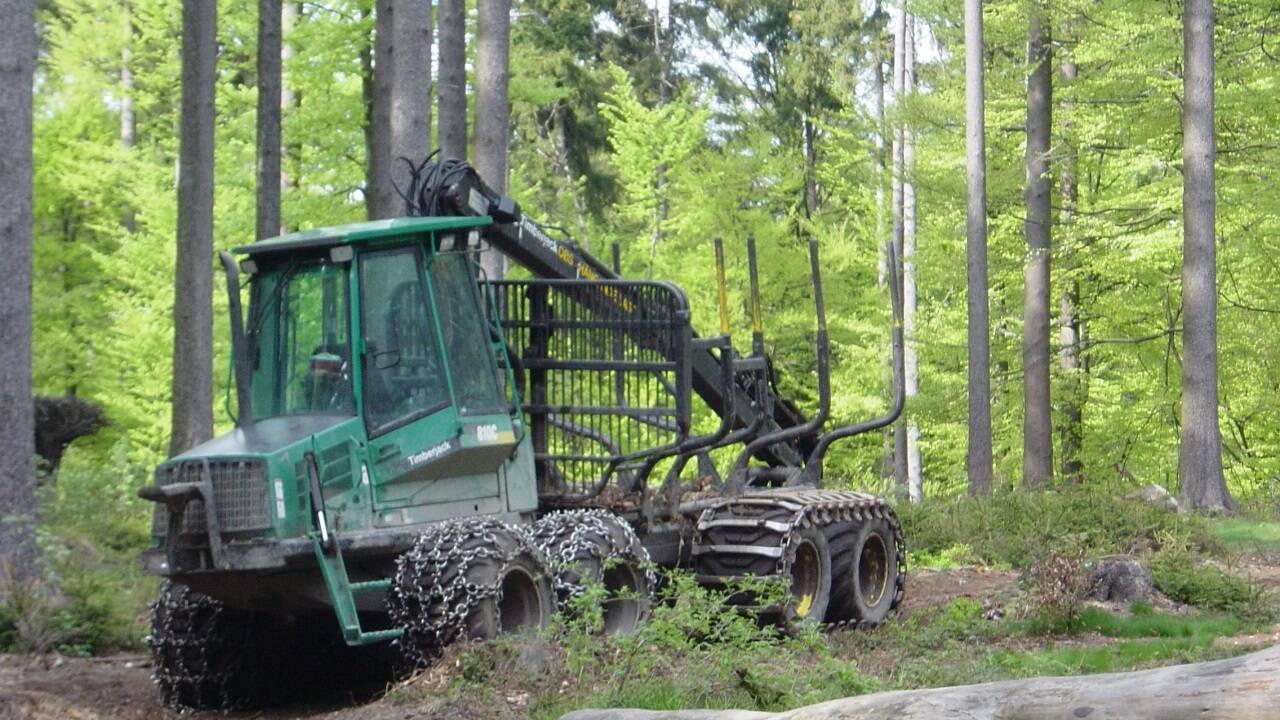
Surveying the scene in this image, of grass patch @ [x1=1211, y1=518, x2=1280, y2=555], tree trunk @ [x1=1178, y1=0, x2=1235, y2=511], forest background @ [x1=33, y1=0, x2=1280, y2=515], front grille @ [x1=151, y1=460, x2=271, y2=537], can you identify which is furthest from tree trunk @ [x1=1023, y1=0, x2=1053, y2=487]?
front grille @ [x1=151, y1=460, x2=271, y2=537]

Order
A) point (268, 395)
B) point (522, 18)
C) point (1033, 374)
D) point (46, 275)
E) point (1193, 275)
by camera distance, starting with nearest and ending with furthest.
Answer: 1. point (268, 395)
2. point (1193, 275)
3. point (1033, 374)
4. point (46, 275)
5. point (522, 18)

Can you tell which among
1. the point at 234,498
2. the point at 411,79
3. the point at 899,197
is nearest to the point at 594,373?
the point at 234,498

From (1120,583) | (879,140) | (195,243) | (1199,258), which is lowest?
(1120,583)

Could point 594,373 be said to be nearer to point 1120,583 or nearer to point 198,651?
point 198,651

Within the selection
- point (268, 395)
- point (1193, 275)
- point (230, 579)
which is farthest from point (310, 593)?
point (1193, 275)

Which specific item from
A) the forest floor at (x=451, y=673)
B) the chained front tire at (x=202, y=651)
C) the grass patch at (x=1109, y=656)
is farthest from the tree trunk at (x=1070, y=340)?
the chained front tire at (x=202, y=651)

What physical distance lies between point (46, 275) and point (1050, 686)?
30.5 meters

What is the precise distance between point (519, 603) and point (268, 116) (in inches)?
497

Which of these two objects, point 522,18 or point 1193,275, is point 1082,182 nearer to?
point 1193,275

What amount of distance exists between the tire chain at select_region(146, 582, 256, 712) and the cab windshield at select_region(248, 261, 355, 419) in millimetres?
1311

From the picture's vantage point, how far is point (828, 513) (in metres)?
12.3

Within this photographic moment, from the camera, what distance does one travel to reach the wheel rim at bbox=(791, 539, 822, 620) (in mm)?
11999

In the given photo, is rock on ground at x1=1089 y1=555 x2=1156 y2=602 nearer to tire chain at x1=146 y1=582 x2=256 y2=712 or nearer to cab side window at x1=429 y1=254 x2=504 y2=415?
cab side window at x1=429 y1=254 x2=504 y2=415

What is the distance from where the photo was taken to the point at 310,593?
358 inches
